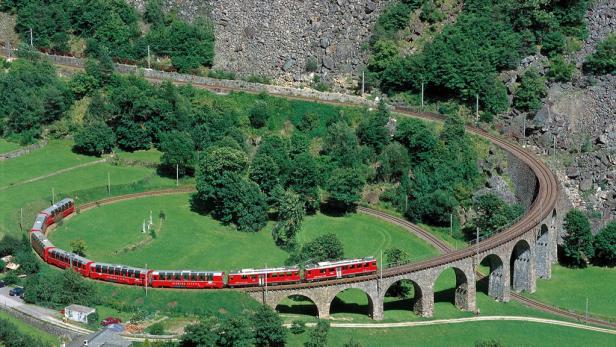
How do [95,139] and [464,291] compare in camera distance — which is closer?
[464,291]

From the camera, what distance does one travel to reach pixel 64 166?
576 ft

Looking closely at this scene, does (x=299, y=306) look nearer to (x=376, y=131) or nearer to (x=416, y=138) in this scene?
(x=416, y=138)

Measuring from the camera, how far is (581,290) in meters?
161

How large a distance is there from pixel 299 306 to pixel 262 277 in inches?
268

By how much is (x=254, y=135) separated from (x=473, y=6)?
4165 cm

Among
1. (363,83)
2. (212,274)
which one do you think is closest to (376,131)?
(363,83)

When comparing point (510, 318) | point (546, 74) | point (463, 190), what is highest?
point (546, 74)

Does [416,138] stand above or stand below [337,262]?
above

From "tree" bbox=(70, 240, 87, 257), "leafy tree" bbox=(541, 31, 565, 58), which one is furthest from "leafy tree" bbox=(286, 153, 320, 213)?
"leafy tree" bbox=(541, 31, 565, 58)

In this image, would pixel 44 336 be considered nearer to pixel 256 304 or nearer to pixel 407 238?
pixel 256 304

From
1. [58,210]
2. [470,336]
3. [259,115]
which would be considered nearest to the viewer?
[470,336]

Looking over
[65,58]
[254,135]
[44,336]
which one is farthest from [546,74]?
[44,336]

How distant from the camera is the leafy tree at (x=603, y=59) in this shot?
7367 inches

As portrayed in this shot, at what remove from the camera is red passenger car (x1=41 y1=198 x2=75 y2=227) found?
15762 centimetres
